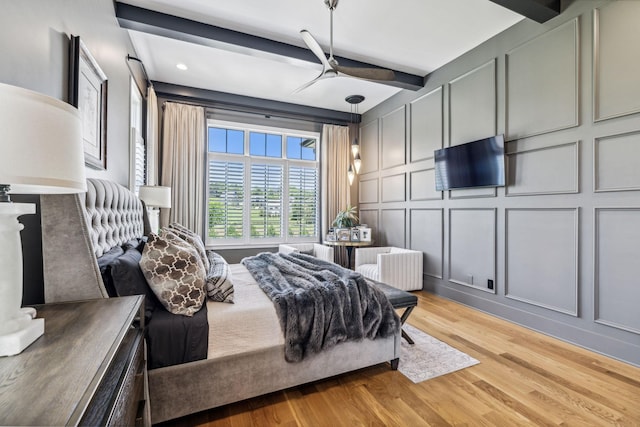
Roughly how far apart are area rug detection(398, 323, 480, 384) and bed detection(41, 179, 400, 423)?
0.52 feet

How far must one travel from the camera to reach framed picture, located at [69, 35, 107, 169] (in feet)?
5.66

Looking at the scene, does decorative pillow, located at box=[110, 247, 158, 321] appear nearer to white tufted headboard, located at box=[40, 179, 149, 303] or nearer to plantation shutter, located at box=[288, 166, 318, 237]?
white tufted headboard, located at box=[40, 179, 149, 303]

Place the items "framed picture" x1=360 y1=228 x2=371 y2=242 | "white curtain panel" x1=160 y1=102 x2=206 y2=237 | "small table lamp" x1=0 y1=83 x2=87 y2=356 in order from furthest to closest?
"framed picture" x1=360 y1=228 x2=371 y2=242 < "white curtain panel" x1=160 y1=102 x2=206 y2=237 < "small table lamp" x1=0 y1=83 x2=87 y2=356

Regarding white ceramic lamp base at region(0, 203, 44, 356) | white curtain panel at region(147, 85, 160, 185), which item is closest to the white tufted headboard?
white ceramic lamp base at region(0, 203, 44, 356)

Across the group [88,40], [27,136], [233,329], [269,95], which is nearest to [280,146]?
[269,95]

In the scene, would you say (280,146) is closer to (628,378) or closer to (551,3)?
(551,3)

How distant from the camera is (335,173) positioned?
5.52 m

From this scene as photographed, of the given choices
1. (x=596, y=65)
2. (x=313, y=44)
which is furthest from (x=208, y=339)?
(x=596, y=65)

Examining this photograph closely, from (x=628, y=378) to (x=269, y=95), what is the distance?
5.10m

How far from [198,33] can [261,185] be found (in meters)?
2.61

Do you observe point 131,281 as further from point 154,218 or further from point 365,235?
point 365,235

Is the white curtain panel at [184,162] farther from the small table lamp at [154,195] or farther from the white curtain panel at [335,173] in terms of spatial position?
the white curtain panel at [335,173]

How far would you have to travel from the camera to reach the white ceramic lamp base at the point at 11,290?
770mm

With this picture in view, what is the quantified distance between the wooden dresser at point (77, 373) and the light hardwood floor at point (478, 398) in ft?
2.66
